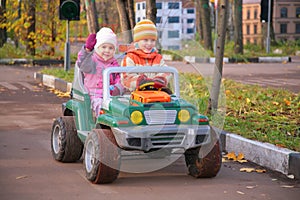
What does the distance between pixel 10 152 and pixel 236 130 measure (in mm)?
2546

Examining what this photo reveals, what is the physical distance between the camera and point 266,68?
22359 mm

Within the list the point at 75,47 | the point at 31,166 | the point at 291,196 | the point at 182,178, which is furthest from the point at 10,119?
the point at 75,47

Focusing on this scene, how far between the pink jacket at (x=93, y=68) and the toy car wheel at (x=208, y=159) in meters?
→ 1.17

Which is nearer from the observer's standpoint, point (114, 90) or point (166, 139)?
point (166, 139)

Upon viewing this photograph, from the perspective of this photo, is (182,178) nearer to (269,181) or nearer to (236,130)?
(269,181)

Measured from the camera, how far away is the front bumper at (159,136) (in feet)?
20.6

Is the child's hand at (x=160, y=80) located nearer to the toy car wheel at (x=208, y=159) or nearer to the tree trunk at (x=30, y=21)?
the toy car wheel at (x=208, y=159)

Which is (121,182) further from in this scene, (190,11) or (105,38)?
(190,11)

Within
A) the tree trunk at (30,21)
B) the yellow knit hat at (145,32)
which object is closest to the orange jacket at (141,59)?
the yellow knit hat at (145,32)

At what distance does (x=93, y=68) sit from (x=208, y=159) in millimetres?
1529

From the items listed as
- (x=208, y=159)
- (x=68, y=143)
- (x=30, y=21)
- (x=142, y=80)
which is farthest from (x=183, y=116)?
(x=30, y=21)

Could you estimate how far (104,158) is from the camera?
6.33 metres

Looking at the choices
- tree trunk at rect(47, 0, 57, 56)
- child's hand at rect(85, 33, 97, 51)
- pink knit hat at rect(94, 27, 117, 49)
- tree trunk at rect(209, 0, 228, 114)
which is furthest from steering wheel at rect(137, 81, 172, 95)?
tree trunk at rect(47, 0, 57, 56)

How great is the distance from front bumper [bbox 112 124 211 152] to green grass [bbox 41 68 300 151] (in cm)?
66
